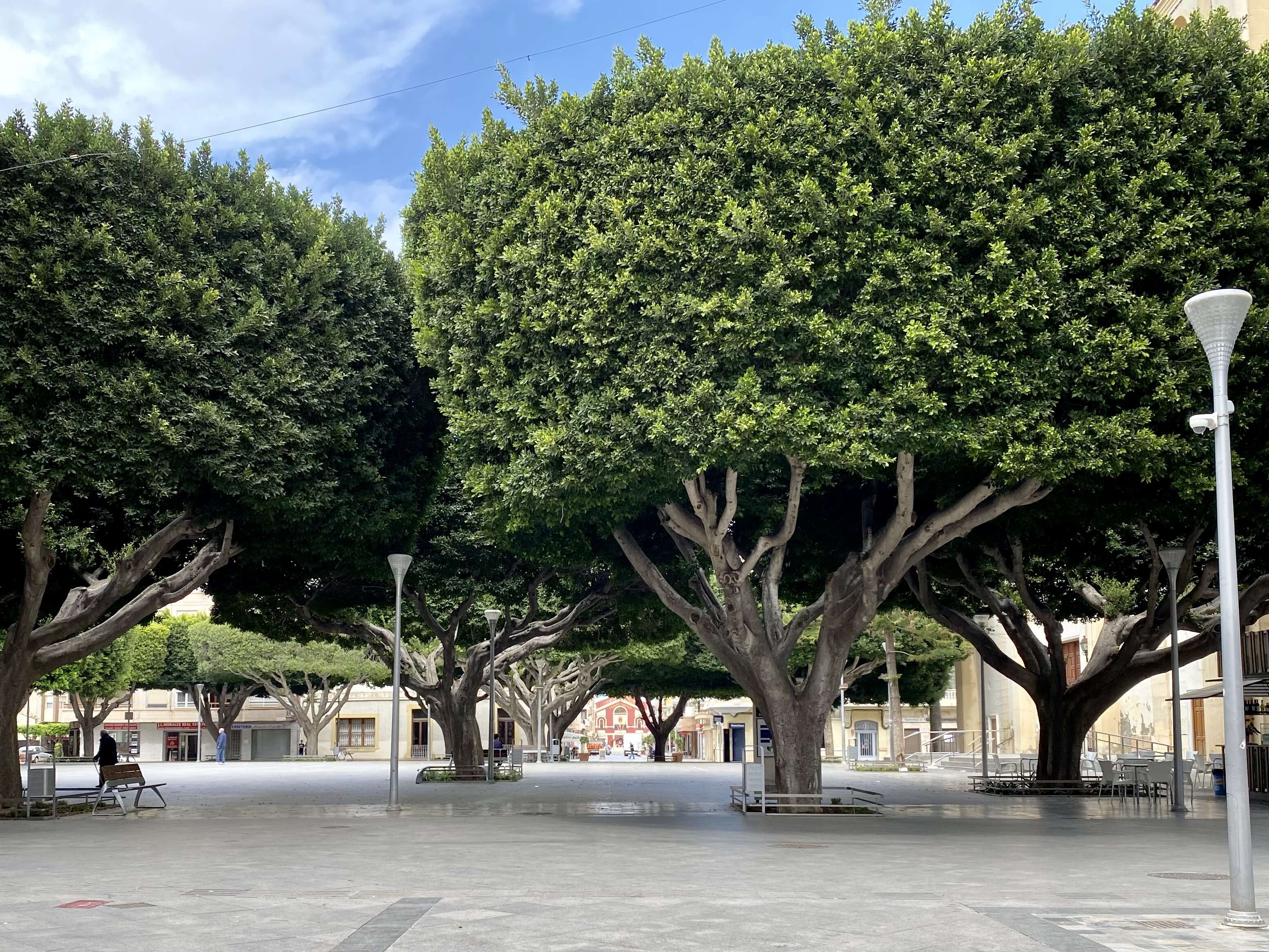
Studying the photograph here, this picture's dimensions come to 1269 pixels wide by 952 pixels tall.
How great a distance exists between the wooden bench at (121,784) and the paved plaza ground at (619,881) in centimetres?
66

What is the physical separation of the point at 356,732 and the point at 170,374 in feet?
230

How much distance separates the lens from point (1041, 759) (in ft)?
101

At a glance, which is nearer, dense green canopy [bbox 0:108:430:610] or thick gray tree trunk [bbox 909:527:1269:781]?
dense green canopy [bbox 0:108:430:610]

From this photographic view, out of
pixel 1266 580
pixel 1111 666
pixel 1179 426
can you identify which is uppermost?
pixel 1179 426

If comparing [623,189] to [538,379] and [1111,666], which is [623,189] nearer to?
[538,379]

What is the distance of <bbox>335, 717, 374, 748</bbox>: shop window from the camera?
8638 cm

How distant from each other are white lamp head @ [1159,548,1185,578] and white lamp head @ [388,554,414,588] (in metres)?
13.9

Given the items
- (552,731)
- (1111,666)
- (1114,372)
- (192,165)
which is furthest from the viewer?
(552,731)

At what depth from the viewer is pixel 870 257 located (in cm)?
1809

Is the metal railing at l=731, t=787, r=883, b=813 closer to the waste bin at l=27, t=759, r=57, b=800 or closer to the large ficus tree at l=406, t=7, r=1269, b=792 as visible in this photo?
the large ficus tree at l=406, t=7, r=1269, b=792

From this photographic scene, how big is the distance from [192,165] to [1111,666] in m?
A: 22.5

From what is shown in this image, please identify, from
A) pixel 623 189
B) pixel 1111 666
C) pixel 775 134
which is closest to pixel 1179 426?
pixel 775 134

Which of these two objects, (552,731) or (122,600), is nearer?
(122,600)

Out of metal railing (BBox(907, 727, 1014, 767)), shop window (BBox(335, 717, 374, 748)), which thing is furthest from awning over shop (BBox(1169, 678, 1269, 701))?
shop window (BBox(335, 717, 374, 748))
